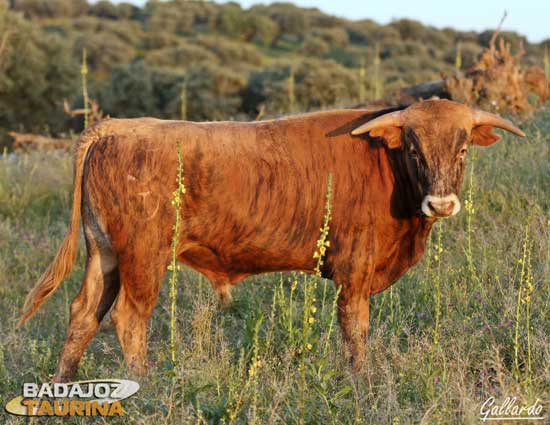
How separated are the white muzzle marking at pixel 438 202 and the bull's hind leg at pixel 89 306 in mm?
2005

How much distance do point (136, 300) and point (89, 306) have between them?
0.34 m

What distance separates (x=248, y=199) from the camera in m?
4.58

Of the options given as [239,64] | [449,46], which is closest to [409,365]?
[239,64]

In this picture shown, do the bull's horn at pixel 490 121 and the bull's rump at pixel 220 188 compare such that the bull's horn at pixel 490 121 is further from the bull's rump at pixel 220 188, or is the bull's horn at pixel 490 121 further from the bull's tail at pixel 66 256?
the bull's tail at pixel 66 256

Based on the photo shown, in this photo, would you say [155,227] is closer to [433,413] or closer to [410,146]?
[410,146]

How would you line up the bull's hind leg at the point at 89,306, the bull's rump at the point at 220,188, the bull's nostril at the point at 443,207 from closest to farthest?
the bull's nostril at the point at 443,207 → the bull's rump at the point at 220,188 → the bull's hind leg at the point at 89,306

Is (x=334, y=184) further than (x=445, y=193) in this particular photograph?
Yes

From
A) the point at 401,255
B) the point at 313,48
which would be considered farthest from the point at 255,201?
the point at 313,48

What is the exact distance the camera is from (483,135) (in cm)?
483

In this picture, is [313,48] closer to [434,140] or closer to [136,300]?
[434,140]

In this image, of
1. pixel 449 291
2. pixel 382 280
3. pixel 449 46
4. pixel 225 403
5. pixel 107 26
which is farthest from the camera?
pixel 107 26

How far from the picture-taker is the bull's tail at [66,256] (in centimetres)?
462

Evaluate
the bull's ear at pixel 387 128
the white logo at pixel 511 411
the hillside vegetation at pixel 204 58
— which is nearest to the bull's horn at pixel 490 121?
the bull's ear at pixel 387 128

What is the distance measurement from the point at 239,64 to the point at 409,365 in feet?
106
